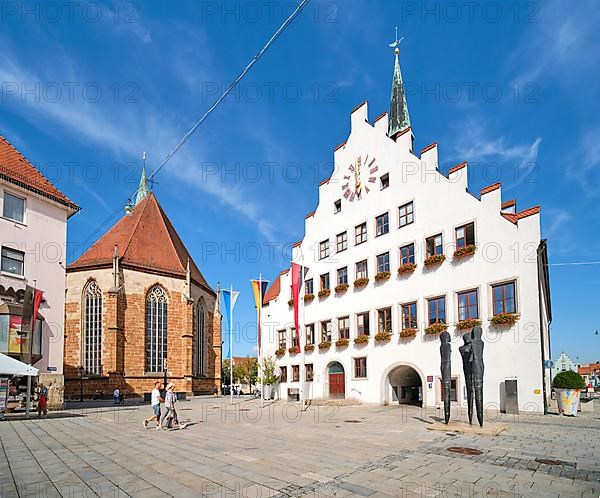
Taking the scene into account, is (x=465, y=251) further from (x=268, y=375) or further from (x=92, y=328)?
(x=92, y=328)

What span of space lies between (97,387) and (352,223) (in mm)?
26663

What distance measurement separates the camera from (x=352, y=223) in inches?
1302

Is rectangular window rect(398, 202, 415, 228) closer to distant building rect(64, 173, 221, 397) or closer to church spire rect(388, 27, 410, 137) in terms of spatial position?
church spire rect(388, 27, 410, 137)

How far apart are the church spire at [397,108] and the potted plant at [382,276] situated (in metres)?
15.9

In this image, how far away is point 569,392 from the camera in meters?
21.9

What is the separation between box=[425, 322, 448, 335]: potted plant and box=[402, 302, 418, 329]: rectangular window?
49.4 inches

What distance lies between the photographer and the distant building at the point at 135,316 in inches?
1753

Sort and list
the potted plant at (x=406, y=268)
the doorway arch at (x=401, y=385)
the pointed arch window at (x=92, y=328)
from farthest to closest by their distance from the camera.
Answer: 1. the pointed arch window at (x=92, y=328)
2. the doorway arch at (x=401, y=385)
3. the potted plant at (x=406, y=268)

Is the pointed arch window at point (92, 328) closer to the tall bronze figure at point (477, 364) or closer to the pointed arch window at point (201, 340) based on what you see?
the pointed arch window at point (201, 340)

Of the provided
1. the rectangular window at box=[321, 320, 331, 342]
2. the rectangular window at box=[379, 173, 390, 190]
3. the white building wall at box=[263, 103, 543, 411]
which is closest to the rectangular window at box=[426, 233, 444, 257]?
the white building wall at box=[263, 103, 543, 411]

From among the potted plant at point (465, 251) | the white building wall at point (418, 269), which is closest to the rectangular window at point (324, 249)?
the white building wall at point (418, 269)

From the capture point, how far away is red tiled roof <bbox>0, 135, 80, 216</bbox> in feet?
92.5

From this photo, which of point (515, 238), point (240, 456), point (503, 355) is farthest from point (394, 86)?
point (240, 456)

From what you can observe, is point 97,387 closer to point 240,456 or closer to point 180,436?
point 180,436
